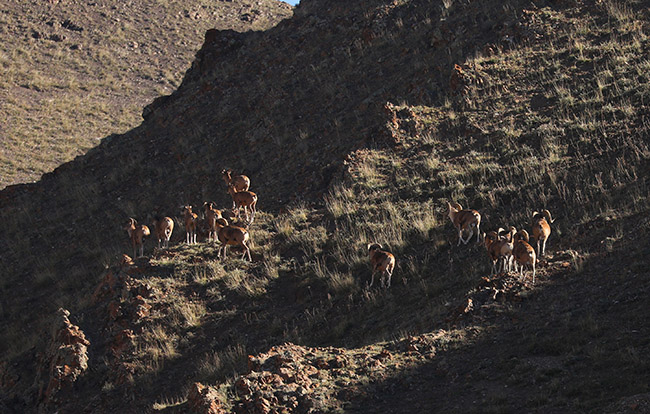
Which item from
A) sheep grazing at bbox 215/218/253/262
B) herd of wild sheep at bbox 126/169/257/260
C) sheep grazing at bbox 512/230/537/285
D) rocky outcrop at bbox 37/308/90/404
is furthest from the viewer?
herd of wild sheep at bbox 126/169/257/260

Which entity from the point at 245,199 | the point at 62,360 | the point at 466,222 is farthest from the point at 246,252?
the point at 466,222

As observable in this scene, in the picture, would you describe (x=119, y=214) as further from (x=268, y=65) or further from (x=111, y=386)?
(x=111, y=386)

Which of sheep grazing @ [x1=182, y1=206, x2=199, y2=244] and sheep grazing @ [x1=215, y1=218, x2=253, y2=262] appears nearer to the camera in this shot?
sheep grazing @ [x1=215, y1=218, x2=253, y2=262]

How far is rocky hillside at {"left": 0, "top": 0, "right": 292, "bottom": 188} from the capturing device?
139 ft

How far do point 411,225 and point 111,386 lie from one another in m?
6.96

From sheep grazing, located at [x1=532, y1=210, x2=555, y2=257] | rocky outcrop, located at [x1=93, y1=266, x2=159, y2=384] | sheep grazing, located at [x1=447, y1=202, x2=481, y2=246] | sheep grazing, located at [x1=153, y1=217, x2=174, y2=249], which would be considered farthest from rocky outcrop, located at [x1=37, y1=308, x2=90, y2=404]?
sheep grazing, located at [x1=532, y1=210, x2=555, y2=257]

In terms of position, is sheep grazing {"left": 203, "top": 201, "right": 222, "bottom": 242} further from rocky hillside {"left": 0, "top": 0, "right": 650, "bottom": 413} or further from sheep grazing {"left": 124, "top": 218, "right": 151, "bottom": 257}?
sheep grazing {"left": 124, "top": 218, "right": 151, "bottom": 257}

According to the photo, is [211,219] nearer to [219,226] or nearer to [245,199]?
[219,226]

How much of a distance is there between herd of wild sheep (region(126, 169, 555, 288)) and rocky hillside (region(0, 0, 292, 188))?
841 inches

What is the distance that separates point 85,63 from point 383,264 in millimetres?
44730

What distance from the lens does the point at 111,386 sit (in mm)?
13625

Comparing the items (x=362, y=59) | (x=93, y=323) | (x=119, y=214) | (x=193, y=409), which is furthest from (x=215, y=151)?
(x=193, y=409)

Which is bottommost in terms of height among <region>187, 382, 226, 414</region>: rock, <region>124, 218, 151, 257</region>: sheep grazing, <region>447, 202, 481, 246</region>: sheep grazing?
<region>187, 382, 226, 414</region>: rock

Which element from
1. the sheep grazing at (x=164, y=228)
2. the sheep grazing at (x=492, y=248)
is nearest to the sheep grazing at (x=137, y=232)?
the sheep grazing at (x=164, y=228)
